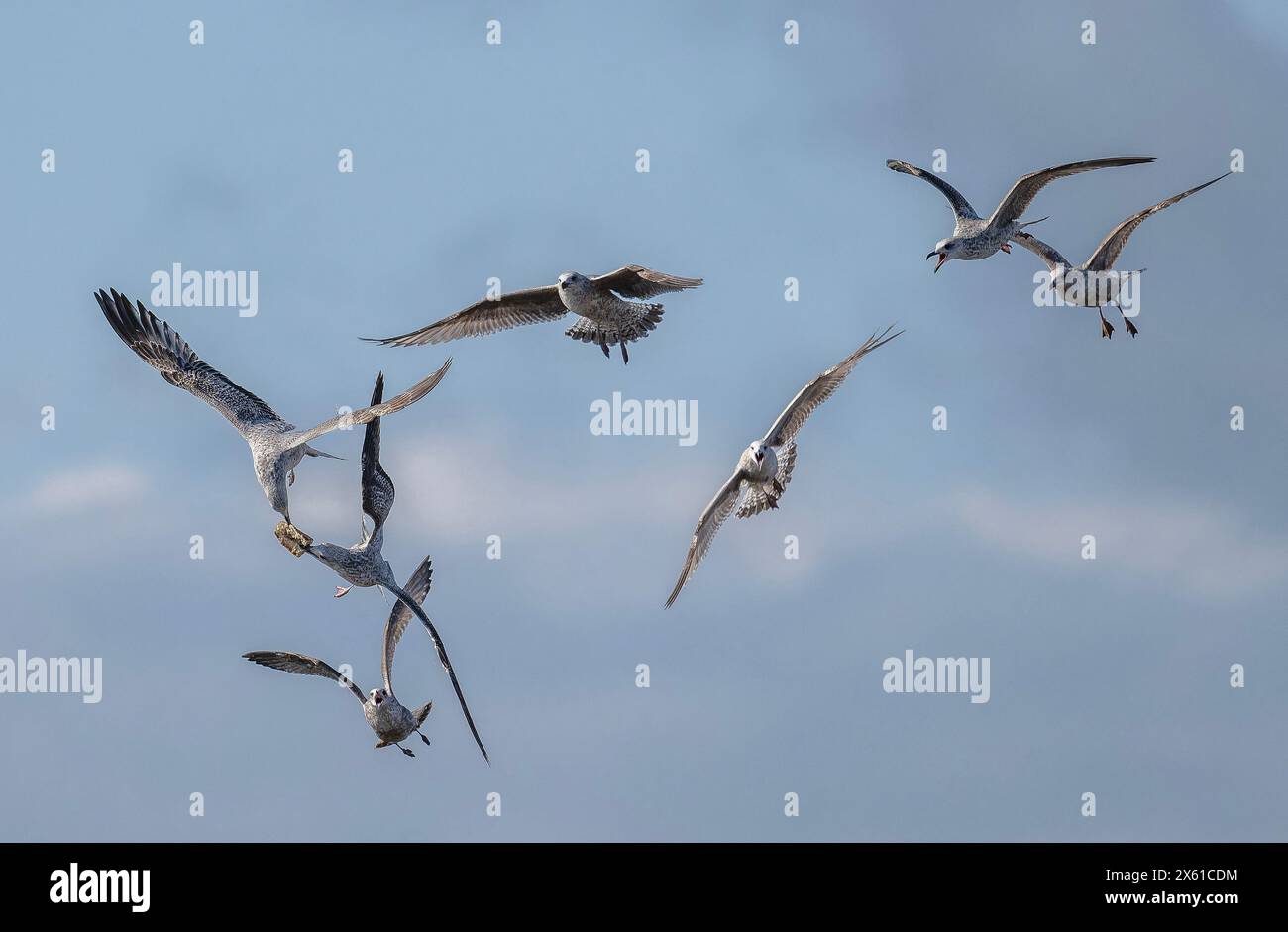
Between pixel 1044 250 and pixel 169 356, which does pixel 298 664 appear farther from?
pixel 1044 250

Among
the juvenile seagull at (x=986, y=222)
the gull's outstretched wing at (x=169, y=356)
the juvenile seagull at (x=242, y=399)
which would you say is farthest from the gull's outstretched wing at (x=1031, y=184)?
the gull's outstretched wing at (x=169, y=356)

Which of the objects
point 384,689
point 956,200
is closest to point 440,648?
point 384,689

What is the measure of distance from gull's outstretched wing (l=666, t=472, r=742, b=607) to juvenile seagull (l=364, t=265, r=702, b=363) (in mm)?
3954

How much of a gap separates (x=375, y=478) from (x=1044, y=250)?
12.0m

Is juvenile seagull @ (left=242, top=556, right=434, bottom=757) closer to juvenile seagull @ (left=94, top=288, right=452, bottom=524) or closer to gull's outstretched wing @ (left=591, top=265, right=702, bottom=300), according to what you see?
juvenile seagull @ (left=94, top=288, right=452, bottom=524)

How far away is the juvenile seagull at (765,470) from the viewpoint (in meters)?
23.9

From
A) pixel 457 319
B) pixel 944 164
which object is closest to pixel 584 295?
pixel 457 319

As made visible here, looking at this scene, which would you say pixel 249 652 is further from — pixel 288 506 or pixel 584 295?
pixel 584 295

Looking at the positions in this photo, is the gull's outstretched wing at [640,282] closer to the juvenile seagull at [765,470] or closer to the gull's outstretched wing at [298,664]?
the juvenile seagull at [765,470]

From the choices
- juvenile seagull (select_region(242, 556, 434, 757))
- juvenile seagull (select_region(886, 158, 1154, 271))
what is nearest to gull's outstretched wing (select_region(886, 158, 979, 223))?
juvenile seagull (select_region(886, 158, 1154, 271))

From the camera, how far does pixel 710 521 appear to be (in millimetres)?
25359

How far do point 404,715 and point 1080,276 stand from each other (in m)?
13.3

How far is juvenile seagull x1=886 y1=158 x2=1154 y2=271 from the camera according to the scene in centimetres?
2758

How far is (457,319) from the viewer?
2969 cm
